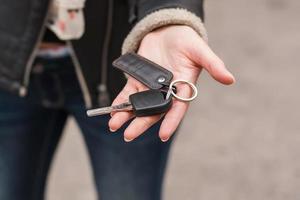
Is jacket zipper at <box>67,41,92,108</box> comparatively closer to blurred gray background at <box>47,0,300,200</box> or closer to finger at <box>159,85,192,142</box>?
finger at <box>159,85,192,142</box>

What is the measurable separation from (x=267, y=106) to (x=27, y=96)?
1.05 m

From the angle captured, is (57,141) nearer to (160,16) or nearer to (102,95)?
(102,95)

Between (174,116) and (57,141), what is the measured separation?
0.44 meters

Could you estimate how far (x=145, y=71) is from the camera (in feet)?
2.39

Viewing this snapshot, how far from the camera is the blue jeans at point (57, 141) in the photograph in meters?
0.92

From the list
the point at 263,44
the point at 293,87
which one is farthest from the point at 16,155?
the point at 263,44

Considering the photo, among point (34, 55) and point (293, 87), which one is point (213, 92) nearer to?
point (293, 87)

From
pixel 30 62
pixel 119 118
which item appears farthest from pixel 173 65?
pixel 30 62

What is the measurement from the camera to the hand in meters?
0.66

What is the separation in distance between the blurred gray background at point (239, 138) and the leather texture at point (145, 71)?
848 mm

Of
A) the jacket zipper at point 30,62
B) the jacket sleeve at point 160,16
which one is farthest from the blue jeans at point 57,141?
the jacket sleeve at point 160,16

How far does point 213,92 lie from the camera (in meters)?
1.91

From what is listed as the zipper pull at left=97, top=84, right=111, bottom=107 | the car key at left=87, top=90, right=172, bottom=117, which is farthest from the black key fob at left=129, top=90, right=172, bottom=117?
the zipper pull at left=97, top=84, right=111, bottom=107

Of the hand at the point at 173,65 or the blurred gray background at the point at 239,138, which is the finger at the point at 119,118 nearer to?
the hand at the point at 173,65
